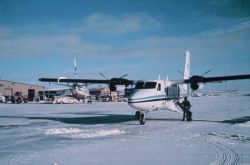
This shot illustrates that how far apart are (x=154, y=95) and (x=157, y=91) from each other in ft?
1.92

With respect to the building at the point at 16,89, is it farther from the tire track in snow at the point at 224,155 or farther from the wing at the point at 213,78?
the tire track in snow at the point at 224,155

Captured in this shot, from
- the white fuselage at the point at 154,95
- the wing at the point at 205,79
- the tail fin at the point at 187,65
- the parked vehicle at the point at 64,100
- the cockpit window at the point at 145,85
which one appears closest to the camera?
the white fuselage at the point at 154,95

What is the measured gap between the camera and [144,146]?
10.4 m

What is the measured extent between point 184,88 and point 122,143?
14159 millimetres

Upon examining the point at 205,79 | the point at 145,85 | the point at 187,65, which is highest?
the point at 187,65

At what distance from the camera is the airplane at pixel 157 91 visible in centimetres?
1769

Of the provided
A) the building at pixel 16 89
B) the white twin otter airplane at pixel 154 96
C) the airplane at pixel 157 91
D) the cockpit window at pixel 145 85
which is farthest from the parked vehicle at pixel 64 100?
the cockpit window at pixel 145 85

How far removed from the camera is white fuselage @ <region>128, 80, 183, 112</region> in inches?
685

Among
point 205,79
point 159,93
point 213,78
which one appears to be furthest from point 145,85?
point 213,78

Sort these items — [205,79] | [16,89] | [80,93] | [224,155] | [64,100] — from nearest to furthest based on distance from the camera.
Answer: [224,155], [205,79], [64,100], [80,93], [16,89]

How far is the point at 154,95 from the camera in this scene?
1875cm

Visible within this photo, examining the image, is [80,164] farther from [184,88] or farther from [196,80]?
[184,88]

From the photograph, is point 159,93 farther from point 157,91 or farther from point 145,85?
point 145,85

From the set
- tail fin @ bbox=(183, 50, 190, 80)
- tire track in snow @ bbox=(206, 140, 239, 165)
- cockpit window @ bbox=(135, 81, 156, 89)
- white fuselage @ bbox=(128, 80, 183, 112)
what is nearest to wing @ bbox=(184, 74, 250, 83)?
white fuselage @ bbox=(128, 80, 183, 112)
